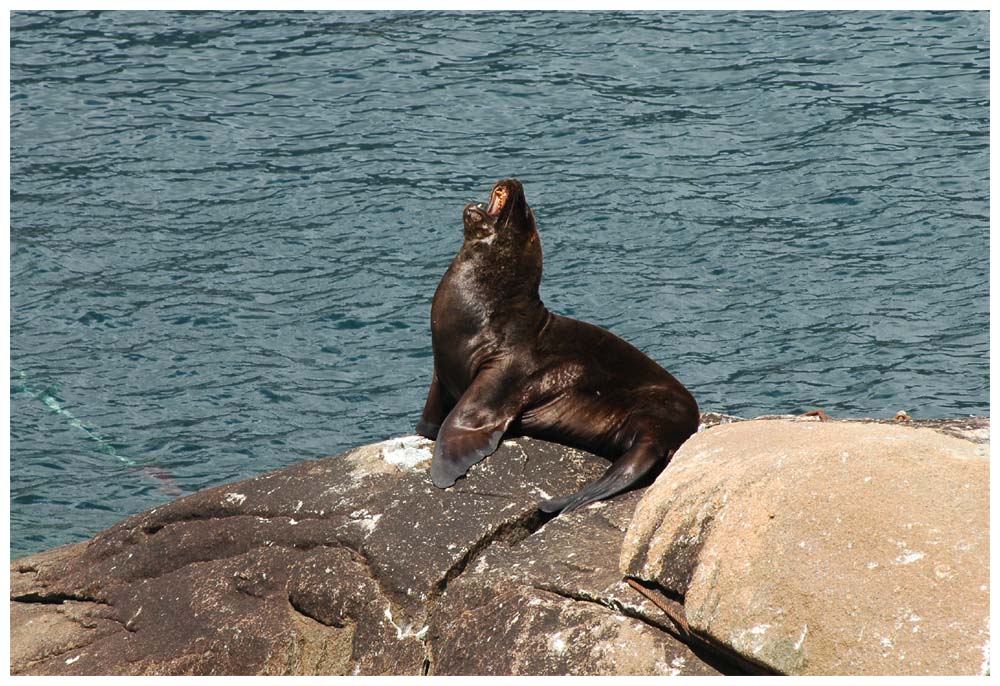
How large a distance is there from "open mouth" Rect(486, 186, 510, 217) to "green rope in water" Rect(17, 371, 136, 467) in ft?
12.7

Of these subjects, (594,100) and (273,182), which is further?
(594,100)

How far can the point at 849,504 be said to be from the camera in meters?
4.26

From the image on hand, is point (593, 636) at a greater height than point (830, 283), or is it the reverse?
point (593, 636)

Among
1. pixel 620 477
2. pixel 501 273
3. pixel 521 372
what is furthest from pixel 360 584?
pixel 501 273

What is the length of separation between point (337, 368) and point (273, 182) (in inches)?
113

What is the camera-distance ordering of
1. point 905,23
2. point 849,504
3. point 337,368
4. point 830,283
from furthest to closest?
point 905,23
point 830,283
point 337,368
point 849,504

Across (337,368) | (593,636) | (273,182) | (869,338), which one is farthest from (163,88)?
(593,636)

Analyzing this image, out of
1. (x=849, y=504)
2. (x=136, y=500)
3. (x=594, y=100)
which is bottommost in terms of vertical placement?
(x=136, y=500)

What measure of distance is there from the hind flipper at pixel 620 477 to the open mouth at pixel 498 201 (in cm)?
130

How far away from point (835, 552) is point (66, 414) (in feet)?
22.2

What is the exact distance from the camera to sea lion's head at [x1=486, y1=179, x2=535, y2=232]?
6.32 metres

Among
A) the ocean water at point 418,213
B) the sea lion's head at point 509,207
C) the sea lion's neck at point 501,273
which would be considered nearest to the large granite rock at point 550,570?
the sea lion's neck at point 501,273

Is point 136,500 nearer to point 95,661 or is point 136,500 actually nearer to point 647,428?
point 95,661

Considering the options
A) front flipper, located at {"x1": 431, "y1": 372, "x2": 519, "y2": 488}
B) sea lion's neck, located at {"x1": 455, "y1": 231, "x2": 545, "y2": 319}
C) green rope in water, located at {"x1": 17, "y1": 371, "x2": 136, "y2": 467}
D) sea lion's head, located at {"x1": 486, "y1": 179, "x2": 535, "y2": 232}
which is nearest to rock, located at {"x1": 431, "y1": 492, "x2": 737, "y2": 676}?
front flipper, located at {"x1": 431, "y1": 372, "x2": 519, "y2": 488}
